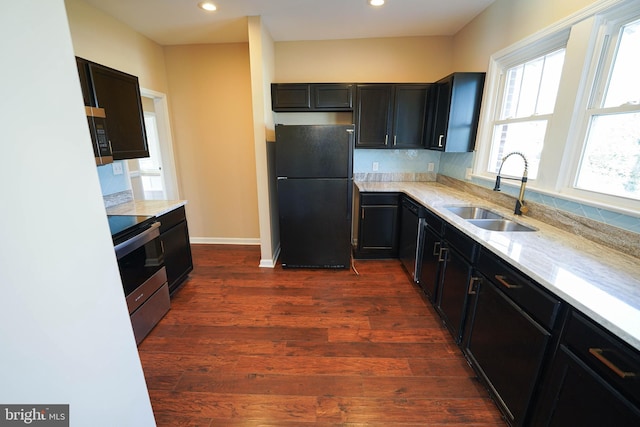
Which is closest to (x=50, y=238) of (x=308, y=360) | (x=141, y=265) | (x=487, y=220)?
(x=141, y=265)

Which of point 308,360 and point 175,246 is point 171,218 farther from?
point 308,360

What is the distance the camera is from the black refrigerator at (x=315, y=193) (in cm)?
271

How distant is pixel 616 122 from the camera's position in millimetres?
1492

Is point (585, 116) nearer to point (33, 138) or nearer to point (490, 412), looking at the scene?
point (490, 412)

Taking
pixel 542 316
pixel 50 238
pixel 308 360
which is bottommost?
pixel 308 360

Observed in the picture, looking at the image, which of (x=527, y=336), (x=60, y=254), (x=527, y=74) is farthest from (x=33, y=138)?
(x=527, y=74)

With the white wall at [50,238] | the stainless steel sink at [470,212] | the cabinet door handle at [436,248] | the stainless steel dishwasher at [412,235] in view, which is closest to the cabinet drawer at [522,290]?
the cabinet door handle at [436,248]

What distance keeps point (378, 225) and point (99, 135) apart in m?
2.70

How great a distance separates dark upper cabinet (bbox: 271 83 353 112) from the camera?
10.0ft

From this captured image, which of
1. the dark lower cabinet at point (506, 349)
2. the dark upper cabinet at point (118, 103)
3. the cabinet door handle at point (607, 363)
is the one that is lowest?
the dark lower cabinet at point (506, 349)

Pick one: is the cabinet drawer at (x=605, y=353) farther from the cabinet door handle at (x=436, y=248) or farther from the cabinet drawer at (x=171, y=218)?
the cabinet drawer at (x=171, y=218)

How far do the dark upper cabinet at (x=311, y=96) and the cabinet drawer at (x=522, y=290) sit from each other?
7.59 ft

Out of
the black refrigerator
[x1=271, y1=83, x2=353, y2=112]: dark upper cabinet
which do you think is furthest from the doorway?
the black refrigerator

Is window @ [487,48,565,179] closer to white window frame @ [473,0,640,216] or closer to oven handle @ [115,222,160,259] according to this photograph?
white window frame @ [473,0,640,216]
